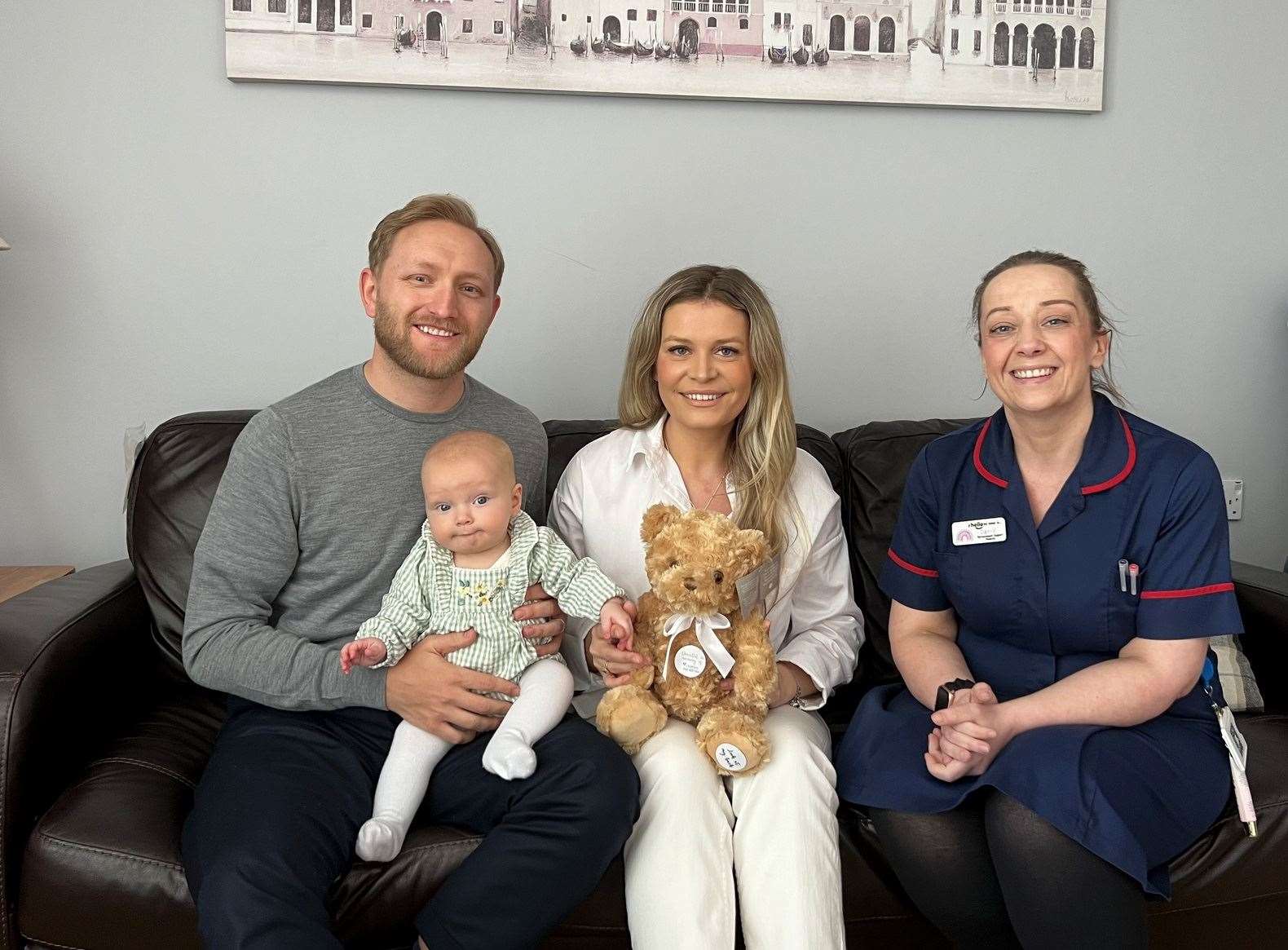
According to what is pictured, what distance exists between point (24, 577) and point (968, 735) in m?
1.93

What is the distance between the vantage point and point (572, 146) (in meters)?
2.49

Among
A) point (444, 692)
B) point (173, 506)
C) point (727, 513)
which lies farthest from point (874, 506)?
point (173, 506)

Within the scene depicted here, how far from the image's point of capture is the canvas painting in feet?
7.72

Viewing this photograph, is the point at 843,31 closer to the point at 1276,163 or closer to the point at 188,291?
the point at 1276,163

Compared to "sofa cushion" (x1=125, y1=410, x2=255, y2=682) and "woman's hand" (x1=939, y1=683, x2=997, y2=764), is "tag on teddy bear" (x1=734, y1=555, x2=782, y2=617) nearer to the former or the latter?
"woman's hand" (x1=939, y1=683, x2=997, y2=764)

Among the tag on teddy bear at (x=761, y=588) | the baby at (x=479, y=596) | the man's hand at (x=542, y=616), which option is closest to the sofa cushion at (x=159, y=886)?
the baby at (x=479, y=596)

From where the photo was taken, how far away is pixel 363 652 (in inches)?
62.7

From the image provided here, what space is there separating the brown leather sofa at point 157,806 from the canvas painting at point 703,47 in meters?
1.01

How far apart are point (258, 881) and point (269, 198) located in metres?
1.60

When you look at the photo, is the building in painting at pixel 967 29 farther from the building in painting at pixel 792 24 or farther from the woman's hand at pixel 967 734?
the woman's hand at pixel 967 734

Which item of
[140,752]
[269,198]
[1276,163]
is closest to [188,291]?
[269,198]

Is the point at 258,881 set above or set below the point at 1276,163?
below

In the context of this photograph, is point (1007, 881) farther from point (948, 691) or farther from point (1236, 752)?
point (1236, 752)

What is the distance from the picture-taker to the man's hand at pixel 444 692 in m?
1.64
